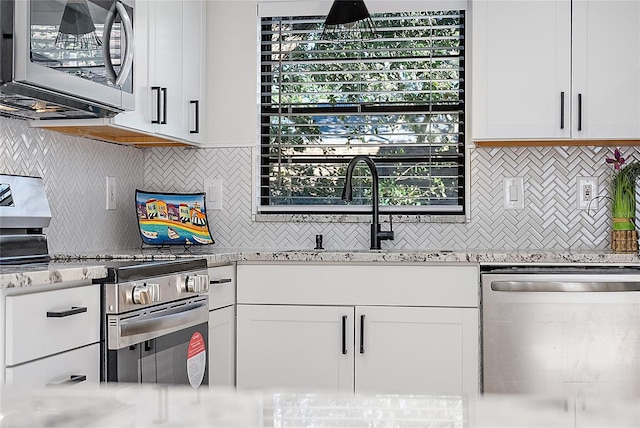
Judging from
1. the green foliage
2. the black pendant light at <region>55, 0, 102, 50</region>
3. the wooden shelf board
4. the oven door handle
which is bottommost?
the oven door handle

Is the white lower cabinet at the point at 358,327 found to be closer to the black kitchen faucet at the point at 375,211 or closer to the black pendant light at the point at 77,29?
the black kitchen faucet at the point at 375,211

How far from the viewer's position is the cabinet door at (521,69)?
131 inches

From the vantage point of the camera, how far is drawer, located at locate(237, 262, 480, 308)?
10.0 feet

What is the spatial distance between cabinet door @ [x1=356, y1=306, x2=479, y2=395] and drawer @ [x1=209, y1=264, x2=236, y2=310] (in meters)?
0.51

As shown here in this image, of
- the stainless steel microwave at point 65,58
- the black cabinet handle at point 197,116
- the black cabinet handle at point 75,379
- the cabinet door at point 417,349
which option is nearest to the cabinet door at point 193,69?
the black cabinet handle at point 197,116

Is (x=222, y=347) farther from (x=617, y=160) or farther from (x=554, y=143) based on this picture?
(x=617, y=160)

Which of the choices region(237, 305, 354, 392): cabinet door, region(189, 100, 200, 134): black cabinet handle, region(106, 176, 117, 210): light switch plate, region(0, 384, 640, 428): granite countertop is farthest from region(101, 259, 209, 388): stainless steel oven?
region(0, 384, 640, 428): granite countertop

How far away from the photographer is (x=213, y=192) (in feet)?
12.7

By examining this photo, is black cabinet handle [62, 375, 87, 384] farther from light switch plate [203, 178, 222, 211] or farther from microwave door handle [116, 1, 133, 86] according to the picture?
light switch plate [203, 178, 222, 211]

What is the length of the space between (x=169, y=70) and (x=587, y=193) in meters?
1.93

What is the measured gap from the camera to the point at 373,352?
3.10 metres

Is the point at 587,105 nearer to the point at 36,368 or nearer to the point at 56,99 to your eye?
the point at 56,99

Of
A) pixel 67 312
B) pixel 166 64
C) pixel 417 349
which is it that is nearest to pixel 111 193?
pixel 166 64

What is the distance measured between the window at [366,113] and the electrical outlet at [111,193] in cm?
71
